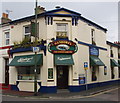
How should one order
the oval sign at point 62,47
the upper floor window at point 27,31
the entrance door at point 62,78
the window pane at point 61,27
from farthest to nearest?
1. the upper floor window at point 27,31
2. the window pane at point 61,27
3. the entrance door at point 62,78
4. the oval sign at point 62,47

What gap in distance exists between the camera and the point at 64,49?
50.4 ft

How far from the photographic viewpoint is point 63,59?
1512cm

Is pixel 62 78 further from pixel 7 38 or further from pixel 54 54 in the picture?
pixel 7 38

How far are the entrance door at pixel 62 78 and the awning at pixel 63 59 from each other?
1124mm

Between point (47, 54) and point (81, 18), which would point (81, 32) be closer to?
point (81, 18)

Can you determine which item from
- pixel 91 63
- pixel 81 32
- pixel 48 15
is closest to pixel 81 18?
pixel 81 32

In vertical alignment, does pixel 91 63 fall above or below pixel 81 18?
below

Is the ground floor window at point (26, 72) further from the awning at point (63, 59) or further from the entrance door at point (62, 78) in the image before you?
the awning at point (63, 59)

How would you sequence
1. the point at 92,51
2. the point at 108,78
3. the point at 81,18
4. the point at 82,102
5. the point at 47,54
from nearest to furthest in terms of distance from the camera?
the point at 82,102, the point at 47,54, the point at 81,18, the point at 92,51, the point at 108,78

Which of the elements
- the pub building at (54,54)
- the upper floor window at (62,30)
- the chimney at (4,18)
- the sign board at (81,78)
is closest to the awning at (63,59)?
the pub building at (54,54)

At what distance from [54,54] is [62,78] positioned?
231 cm

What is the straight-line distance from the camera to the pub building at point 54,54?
15.2 m

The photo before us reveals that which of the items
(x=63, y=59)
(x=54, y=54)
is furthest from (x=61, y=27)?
(x=63, y=59)

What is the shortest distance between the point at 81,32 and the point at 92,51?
287 cm
